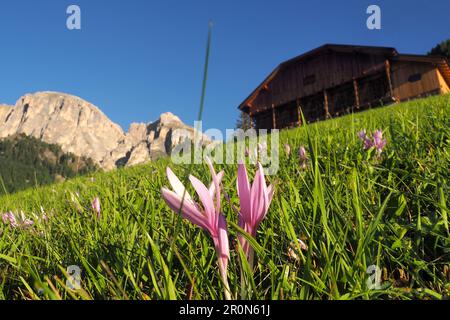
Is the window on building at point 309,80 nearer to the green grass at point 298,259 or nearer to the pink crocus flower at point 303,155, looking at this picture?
the pink crocus flower at point 303,155

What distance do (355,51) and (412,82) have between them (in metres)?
5.31

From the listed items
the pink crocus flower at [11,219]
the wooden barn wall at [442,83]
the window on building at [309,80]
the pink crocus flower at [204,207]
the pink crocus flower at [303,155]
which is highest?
the window on building at [309,80]

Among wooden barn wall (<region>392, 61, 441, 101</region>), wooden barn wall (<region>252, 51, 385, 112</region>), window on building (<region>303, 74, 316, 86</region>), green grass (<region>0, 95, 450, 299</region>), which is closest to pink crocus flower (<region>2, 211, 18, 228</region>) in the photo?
green grass (<region>0, 95, 450, 299</region>)

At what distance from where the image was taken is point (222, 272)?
69cm

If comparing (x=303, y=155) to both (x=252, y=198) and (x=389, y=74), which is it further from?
(x=389, y=74)

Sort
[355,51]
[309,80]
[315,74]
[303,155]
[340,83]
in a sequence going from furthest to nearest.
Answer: [309,80]
[315,74]
[340,83]
[355,51]
[303,155]

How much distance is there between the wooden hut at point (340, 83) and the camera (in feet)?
85.1

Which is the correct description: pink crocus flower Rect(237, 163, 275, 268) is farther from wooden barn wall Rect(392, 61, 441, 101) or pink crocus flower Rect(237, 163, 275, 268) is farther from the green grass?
wooden barn wall Rect(392, 61, 441, 101)

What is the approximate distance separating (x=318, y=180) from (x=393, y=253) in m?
0.45

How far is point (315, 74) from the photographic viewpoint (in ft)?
102

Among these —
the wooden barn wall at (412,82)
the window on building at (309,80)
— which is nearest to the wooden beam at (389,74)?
the wooden barn wall at (412,82)

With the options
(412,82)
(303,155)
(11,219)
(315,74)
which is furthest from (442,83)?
(11,219)

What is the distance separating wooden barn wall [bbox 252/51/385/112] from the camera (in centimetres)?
2855
